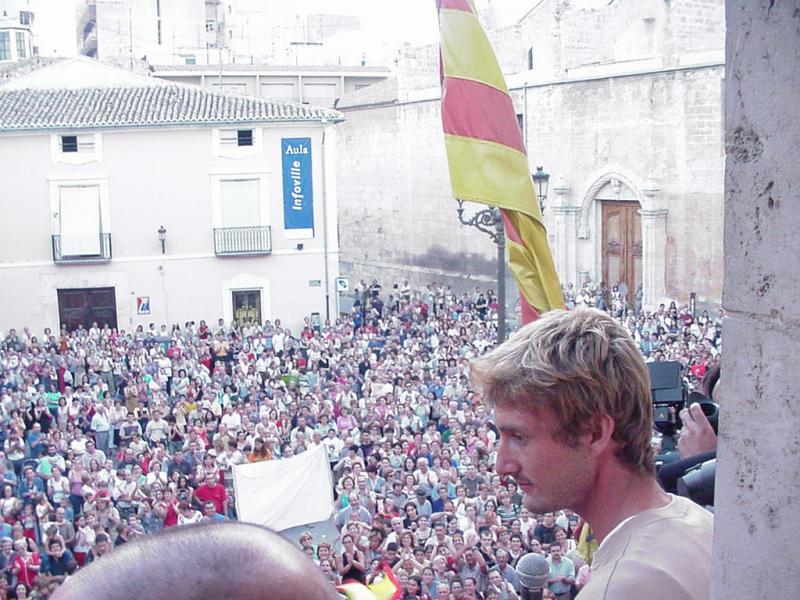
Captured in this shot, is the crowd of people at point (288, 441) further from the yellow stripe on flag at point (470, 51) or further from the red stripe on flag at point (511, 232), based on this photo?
the yellow stripe on flag at point (470, 51)

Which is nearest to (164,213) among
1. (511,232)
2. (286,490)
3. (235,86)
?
(286,490)

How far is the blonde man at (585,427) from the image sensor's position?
1.81m

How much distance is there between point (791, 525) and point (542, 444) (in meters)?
0.51

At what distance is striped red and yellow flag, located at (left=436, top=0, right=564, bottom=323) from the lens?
3896 mm

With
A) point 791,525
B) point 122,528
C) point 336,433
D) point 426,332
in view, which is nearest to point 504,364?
point 791,525

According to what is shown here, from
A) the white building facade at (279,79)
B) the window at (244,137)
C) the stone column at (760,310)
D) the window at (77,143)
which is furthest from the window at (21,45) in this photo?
the stone column at (760,310)

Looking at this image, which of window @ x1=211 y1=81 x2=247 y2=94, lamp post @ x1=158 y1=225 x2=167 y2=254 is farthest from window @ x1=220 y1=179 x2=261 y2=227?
window @ x1=211 y1=81 x2=247 y2=94

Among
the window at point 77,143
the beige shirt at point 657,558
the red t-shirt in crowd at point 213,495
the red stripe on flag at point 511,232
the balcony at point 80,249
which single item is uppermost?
the window at point 77,143

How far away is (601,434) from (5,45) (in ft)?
139

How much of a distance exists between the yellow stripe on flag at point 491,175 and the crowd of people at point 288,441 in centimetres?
164

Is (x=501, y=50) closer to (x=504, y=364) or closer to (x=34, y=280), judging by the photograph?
(x=34, y=280)

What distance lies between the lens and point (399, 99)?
99.7ft

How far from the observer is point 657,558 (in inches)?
65.8

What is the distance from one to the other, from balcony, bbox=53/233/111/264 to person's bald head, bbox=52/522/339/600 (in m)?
21.7
